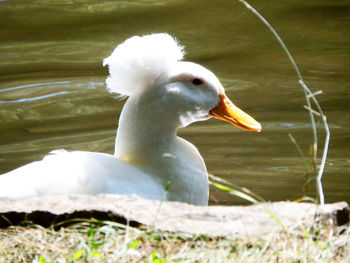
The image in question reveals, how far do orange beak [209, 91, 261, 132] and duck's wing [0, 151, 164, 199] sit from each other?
0.93 meters

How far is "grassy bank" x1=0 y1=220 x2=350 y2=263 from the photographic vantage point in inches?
132

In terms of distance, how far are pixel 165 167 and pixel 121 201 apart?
1.18 m

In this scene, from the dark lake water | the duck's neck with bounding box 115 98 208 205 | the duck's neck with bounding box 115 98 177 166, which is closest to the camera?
the duck's neck with bounding box 115 98 208 205

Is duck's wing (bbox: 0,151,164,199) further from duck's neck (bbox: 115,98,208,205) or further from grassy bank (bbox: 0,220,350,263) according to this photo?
grassy bank (bbox: 0,220,350,263)

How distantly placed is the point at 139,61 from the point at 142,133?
442 millimetres

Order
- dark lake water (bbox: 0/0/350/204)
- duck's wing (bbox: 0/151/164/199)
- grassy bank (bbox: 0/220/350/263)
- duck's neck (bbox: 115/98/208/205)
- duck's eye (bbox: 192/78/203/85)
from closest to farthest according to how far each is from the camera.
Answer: grassy bank (bbox: 0/220/350/263)
duck's wing (bbox: 0/151/164/199)
duck's neck (bbox: 115/98/208/205)
duck's eye (bbox: 192/78/203/85)
dark lake water (bbox: 0/0/350/204)

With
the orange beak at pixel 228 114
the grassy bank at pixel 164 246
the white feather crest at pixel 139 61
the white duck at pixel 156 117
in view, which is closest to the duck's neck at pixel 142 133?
the white duck at pixel 156 117

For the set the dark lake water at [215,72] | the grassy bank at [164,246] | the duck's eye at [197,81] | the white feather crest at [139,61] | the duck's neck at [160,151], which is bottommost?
the dark lake water at [215,72]

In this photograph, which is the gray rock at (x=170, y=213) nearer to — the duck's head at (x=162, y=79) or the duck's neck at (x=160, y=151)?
the duck's neck at (x=160, y=151)

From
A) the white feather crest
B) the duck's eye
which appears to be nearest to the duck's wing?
the white feather crest

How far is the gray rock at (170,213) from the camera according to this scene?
3.65 metres

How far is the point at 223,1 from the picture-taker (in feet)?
39.8

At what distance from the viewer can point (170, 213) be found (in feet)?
12.5

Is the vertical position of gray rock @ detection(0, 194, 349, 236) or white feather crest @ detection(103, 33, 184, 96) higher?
white feather crest @ detection(103, 33, 184, 96)
